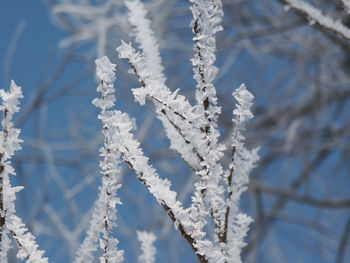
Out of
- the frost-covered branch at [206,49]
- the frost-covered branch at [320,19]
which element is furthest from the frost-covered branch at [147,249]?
the frost-covered branch at [320,19]

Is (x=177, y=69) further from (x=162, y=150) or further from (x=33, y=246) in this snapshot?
(x=33, y=246)

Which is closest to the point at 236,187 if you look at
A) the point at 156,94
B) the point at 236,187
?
the point at 236,187

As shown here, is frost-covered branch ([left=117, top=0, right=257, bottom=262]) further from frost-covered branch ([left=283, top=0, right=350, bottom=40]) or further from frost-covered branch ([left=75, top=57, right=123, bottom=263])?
frost-covered branch ([left=283, top=0, right=350, bottom=40])

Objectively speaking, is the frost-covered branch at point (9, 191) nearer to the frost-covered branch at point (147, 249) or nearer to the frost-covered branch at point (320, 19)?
the frost-covered branch at point (147, 249)

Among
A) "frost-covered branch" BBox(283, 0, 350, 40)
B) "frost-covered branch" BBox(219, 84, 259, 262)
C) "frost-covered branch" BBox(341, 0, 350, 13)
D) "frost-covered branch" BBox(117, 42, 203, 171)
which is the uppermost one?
"frost-covered branch" BBox(283, 0, 350, 40)

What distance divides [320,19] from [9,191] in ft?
1.74

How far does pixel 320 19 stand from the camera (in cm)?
71

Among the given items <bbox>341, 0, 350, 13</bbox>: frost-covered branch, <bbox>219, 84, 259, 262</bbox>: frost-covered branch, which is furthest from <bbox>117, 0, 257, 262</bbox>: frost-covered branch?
<bbox>341, 0, 350, 13</bbox>: frost-covered branch

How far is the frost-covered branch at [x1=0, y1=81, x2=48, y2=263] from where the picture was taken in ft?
1.60

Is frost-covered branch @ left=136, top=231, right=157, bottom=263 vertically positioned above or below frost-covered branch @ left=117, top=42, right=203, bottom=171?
below

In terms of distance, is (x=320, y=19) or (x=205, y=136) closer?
(x=205, y=136)

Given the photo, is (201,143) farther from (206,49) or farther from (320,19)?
(320,19)

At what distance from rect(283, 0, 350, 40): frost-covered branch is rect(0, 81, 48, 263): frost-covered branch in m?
0.47

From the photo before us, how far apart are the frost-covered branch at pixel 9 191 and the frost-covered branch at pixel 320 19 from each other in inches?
18.5
